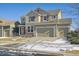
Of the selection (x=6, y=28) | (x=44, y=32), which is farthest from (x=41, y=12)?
(x=6, y=28)

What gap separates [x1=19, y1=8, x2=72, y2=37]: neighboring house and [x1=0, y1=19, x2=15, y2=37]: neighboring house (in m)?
0.13

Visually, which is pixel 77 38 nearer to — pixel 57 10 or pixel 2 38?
pixel 57 10

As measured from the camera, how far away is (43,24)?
5215mm

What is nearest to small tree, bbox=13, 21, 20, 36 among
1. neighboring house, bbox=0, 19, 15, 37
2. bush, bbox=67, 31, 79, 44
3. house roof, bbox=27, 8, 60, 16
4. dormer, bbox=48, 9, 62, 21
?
neighboring house, bbox=0, 19, 15, 37

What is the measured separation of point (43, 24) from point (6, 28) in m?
0.52

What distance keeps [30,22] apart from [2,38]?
1.46 feet

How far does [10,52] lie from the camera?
5.20 meters

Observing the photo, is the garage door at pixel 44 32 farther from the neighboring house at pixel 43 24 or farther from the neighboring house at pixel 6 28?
the neighboring house at pixel 6 28

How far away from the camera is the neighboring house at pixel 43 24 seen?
5188 mm

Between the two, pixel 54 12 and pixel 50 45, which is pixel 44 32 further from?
pixel 54 12

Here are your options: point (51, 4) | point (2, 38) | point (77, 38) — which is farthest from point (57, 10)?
point (2, 38)

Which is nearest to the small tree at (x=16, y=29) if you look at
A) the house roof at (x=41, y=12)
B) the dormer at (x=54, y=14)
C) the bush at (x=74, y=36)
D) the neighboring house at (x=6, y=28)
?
the neighboring house at (x=6, y=28)

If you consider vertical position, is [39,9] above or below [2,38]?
above

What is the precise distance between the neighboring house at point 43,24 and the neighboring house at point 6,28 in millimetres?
131
